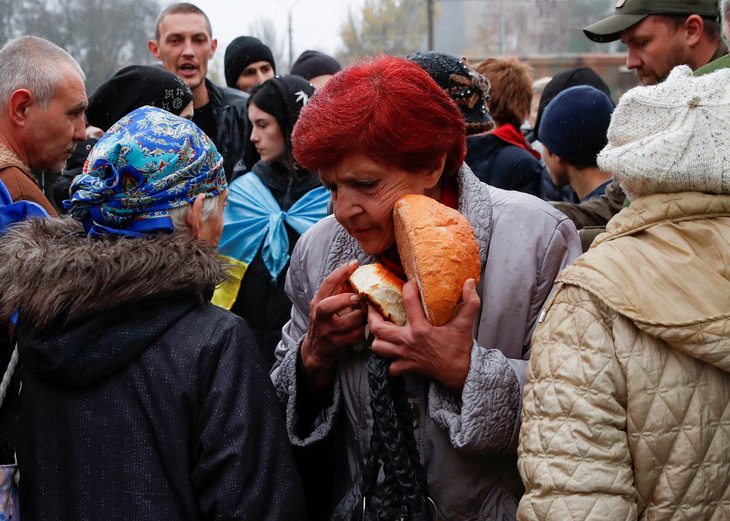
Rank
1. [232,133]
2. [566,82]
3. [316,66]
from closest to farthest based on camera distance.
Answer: [232,133], [566,82], [316,66]

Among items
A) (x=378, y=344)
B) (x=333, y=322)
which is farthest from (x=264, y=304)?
(x=378, y=344)

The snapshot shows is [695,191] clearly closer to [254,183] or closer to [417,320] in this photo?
[417,320]

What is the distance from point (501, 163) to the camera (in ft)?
14.6

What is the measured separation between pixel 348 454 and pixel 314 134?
1.01m

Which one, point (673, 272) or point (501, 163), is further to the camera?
point (501, 163)

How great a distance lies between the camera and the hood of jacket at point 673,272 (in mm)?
1466

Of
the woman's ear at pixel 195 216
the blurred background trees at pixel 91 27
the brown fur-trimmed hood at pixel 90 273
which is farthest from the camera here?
the blurred background trees at pixel 91 27

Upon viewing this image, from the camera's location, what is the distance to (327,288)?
2021 millimetres

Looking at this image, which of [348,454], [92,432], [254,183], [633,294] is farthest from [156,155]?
[254,183]

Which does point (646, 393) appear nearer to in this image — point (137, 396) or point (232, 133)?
point (137, 396)

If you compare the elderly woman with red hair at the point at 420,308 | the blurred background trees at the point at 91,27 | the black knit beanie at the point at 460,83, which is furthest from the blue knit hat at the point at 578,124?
the blurred background trees at the point at 91,27

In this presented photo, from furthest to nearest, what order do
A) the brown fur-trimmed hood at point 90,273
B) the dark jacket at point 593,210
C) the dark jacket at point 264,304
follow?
the dark jacket at point 264,304 < the dark jacket at point 593,210 < the brown fur-trimmed hood at point 90,273

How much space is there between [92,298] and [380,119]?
2.87 ft

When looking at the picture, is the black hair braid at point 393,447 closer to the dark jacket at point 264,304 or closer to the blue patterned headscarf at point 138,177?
the blue patterned headscarf at point 138,177
